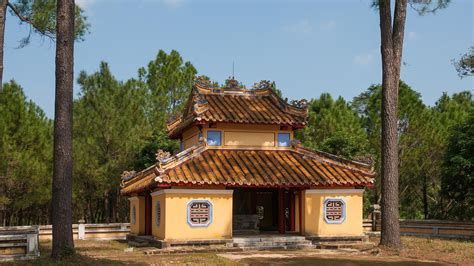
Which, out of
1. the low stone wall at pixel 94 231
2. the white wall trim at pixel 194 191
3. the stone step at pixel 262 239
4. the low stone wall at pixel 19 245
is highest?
the white wall trim at pixel 194 191

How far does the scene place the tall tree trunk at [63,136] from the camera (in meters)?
13.8

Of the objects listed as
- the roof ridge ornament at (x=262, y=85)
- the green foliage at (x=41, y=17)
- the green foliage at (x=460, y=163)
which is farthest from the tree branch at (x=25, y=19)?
the green foliage at (x=460, y=163)

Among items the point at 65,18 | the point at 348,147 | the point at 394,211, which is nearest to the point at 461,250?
the point at 394,211

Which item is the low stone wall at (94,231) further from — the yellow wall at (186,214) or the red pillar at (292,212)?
the red pillar at (292,212)

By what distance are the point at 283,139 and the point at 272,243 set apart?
4.73m

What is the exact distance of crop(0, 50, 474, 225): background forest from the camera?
30.3 meters

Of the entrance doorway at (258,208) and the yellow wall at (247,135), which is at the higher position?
the yellow wall at (247,135)

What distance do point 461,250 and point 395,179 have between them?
3052 millimetres

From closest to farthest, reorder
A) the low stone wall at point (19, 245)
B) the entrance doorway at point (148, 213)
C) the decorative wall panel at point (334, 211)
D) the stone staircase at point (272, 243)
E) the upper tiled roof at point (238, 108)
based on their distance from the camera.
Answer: the low stone wall at point (19, 245), the stone staircase at point (272, 243), the decorative wall panel at point (334, 211), the upper tiled roof at point (238, 108), the entrance doorway at point (148, 213)

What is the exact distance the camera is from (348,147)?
112 ft

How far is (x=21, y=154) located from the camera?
30.5 metres

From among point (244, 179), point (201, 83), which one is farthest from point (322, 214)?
point (201, 83)

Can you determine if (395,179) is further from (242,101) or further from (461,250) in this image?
(242,101)

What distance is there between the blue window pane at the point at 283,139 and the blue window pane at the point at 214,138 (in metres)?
2.48
